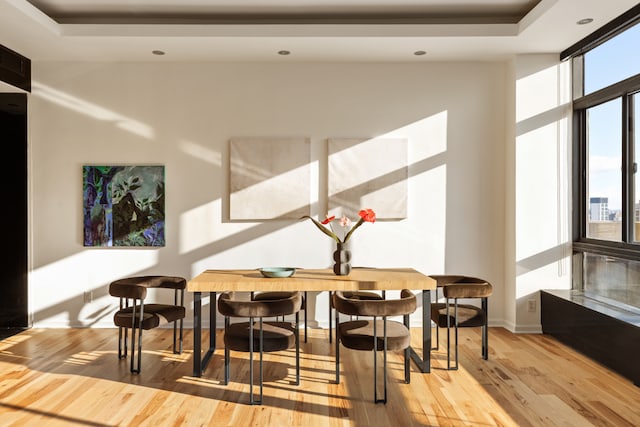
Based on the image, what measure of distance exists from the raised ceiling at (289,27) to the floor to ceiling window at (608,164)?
0.28 m

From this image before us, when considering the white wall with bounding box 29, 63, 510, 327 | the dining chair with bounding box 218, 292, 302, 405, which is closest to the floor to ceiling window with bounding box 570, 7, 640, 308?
the white wall with bounding box 29, 63, 510, 327

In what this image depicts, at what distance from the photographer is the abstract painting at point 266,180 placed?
5074 mm

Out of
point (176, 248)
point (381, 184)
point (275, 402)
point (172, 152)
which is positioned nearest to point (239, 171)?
point (172, 152)

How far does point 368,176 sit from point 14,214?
369 centimetres

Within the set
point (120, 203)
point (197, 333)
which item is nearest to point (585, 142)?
point (197, 333)

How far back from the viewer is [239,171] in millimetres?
5086

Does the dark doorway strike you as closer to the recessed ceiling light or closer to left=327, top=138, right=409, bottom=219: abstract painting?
left=327, top=138, right=409, bottom=219: abstract painting

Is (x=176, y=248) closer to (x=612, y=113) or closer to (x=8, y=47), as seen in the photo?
(x=8, y=47)

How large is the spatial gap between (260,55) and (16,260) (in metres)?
3.28

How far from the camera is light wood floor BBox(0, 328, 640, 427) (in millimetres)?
2904

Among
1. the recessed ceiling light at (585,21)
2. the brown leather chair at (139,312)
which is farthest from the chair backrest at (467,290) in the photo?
the recessed ceiling light at (585,21)

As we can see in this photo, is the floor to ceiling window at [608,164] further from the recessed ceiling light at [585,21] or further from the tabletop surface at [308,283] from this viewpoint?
the tabletop surface at [308,283]

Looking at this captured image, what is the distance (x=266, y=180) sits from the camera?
5.08 m

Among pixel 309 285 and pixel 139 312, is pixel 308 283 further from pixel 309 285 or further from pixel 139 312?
pixel 139 312
